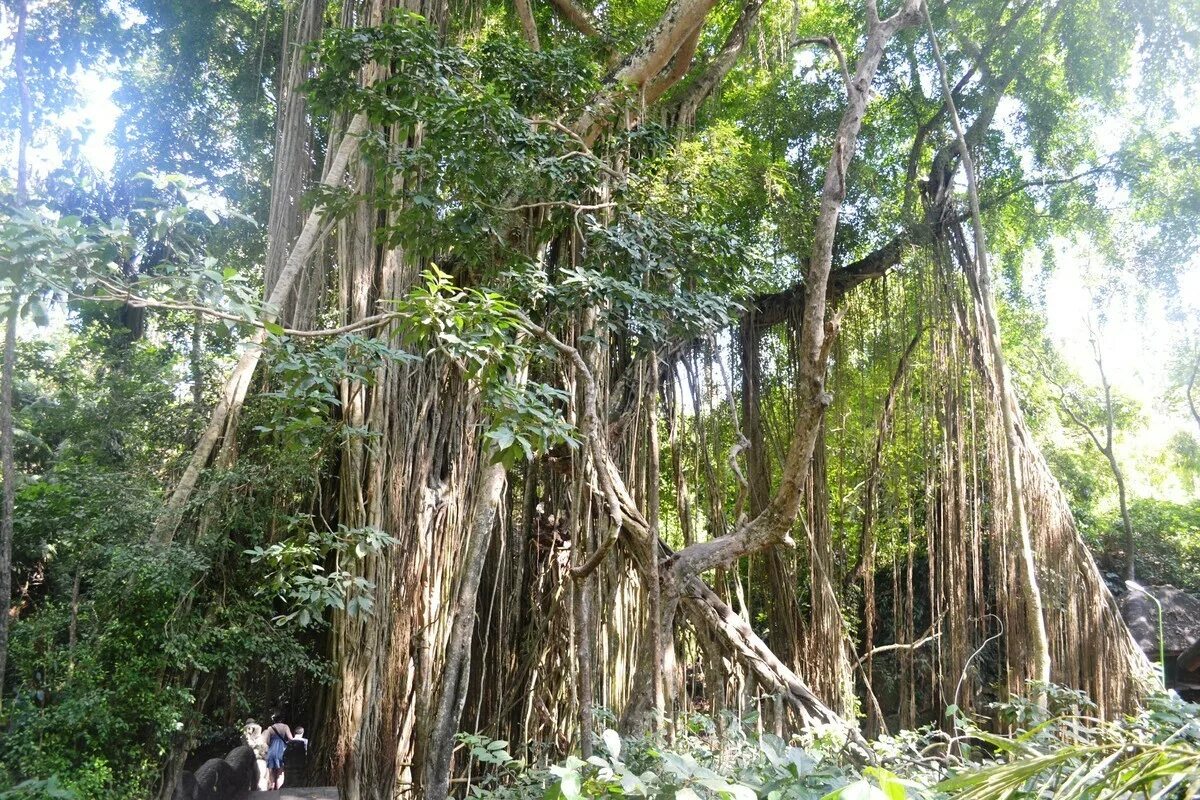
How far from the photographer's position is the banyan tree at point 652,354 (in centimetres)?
300

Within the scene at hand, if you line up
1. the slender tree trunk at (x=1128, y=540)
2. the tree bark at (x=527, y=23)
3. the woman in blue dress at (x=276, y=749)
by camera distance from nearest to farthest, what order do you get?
the tree bark at (x=527, y=23), the woman in blue dress at (x=276, y=749), the slender tree trunk at (x=1128, y=540)

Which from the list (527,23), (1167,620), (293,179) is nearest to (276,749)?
(293,179)

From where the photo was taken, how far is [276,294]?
4.33 meters

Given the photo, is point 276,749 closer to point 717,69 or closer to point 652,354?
point 652,354

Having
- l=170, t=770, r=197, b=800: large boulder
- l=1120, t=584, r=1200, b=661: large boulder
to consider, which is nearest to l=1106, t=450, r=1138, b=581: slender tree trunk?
l=1120, t=584, r=1200, b=661: large boulder

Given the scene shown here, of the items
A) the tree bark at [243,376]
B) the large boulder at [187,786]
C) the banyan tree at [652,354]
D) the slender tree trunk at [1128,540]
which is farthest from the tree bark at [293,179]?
the slender tree trunk at [1128,540]

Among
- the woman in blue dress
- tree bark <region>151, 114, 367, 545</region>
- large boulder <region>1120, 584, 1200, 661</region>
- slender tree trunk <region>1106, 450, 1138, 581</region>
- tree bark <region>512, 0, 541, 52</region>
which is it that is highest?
tree bark <region>512, 0, 541, 52</region>

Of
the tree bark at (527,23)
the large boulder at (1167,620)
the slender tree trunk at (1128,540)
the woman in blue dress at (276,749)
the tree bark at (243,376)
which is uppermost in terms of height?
Answer: the tree bark at (527,23)

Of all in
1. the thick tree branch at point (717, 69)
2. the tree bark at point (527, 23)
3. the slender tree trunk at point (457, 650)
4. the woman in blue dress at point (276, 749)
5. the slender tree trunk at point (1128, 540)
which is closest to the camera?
the slender tree trunk at point (457, 650)

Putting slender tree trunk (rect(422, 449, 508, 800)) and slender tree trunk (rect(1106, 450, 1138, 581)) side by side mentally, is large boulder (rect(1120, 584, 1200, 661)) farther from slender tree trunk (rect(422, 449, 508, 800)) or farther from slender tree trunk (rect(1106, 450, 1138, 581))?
slender tree trunk (rect(422, 449, 508, 800))

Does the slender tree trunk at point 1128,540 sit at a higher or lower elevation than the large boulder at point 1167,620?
higher

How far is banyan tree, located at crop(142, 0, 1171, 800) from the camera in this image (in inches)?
118

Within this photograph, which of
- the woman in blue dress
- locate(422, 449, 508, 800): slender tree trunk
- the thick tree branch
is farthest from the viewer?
the woman in blue dress

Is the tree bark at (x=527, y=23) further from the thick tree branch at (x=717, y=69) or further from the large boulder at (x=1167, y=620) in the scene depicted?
the large boulder at (x=1167, y=620)
